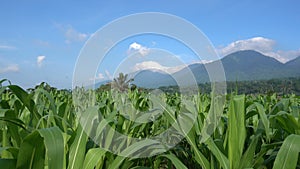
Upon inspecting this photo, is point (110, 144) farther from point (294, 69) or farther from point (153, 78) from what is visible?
point (294, 69)

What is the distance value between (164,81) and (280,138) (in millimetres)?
1514

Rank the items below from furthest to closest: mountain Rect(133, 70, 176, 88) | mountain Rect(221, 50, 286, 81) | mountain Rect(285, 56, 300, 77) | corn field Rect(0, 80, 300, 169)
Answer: mountain Rect(285, 56, 300, 77), mountain Rect(133, 70, 176, 88), mountain Rect(221, 50, 286, 81), corn field Rect(0, 80, 300, 169)

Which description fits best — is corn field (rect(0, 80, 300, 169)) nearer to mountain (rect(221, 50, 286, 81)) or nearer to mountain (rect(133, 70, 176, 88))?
mountain (rect(221, 50, 286, 81))

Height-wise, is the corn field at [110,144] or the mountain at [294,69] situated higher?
the mountain at [294,69]

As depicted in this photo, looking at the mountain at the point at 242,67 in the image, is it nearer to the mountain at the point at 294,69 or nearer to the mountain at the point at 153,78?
the mountain at the point at 153,78

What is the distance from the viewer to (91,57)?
1.66 m

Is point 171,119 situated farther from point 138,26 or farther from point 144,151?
point 138,26

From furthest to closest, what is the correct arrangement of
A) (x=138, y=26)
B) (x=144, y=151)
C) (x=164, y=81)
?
1. (x=164, y=81)
2. (x=138, y=26)
3. (x=144, y=151)

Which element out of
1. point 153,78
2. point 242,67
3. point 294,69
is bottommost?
point 153,78

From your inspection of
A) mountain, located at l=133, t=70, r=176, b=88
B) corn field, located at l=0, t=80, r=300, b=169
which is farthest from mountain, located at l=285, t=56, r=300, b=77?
corn field, located at l=0, t=80, r=300, b=169

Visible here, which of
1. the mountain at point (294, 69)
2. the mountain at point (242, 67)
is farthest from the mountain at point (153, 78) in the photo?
the mountain at point (294, 69)

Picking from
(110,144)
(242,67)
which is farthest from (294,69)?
(110,144)

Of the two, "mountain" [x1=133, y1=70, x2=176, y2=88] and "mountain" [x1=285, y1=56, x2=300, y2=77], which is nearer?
"mountain" [x1=133, y1=70, x2=176, y2=88]

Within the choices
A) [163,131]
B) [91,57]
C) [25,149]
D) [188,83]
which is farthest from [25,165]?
[188,83]
